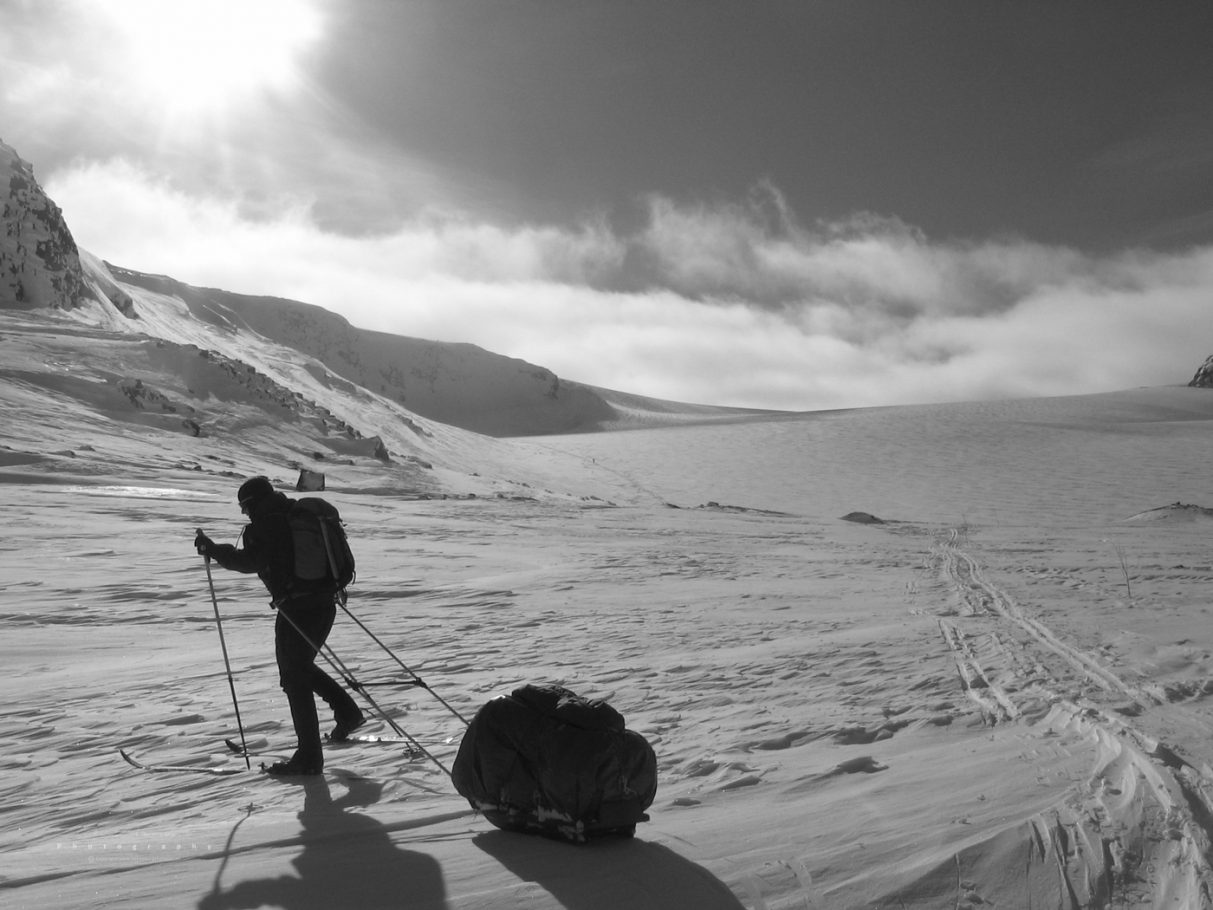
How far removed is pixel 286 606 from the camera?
477 centimetres

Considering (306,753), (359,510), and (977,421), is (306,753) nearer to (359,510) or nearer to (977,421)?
(359,510)

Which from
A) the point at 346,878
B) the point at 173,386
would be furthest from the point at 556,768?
the point at 173,386

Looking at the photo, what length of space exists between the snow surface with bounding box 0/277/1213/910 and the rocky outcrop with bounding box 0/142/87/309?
144ft

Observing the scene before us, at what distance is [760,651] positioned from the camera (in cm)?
797

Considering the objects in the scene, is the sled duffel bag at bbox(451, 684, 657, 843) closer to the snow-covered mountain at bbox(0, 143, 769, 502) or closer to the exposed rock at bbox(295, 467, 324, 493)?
the exposed rock at bbox(295, 467, 324, 493)

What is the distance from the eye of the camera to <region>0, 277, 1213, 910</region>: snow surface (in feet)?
11.2

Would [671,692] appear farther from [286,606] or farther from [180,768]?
[180,768]

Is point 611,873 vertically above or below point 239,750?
above

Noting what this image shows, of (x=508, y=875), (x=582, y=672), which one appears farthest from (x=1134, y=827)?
(x=582, y=672)

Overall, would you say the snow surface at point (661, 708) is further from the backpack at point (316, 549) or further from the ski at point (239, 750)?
the backpack at point (316, 549)

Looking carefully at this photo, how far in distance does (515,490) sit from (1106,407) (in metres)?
62.8

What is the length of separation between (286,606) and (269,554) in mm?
294

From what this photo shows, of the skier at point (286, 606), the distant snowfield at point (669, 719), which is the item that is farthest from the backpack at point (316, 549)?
the distant snowfield at point (669, 719)

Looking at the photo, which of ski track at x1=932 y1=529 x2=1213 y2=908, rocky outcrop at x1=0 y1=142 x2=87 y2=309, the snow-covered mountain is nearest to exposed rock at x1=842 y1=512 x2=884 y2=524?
the snow-covered mountain
